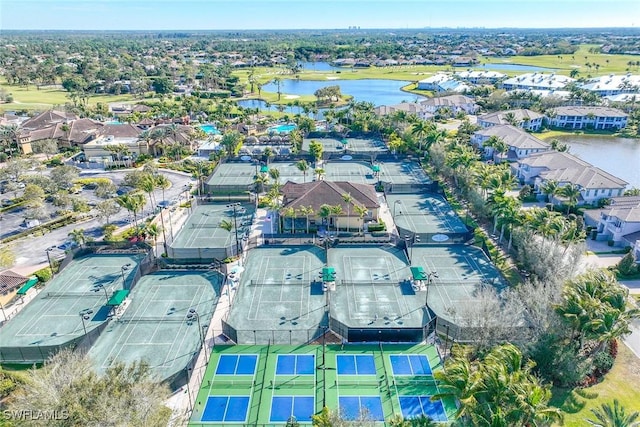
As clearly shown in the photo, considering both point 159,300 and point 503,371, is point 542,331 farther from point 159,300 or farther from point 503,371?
point 159,300

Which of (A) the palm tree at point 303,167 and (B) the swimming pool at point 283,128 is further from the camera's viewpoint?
(B) the swimming pool at point 283,128

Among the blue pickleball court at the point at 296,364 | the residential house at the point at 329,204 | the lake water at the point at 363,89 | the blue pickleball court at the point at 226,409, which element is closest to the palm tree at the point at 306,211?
the residential house at the point at 329,204

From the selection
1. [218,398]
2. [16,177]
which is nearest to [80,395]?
[218,398]

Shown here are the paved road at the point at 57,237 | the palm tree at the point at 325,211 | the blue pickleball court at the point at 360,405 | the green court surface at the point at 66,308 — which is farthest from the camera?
the palm tree at the point at 325,211

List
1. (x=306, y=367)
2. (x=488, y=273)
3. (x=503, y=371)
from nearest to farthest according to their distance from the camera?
(x=503, y=371), (x=306, y=367), (x=488, y=273)

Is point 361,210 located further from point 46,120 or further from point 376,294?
point 46,120

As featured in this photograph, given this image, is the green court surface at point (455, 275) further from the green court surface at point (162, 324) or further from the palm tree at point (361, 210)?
the green court surface at point (162, 324)
